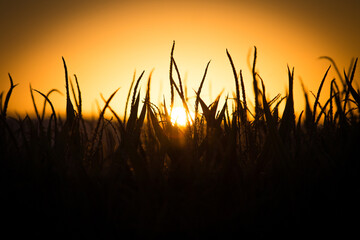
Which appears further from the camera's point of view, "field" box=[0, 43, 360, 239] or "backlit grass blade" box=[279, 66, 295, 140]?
"backlit grass blade" box=[279, 66, 295, 140]

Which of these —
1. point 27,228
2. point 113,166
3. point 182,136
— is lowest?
point 27,228

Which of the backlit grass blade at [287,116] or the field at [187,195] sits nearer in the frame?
the field at [187,195]

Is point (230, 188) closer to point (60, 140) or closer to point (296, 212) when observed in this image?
point (296, 212)

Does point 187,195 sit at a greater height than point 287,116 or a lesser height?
lesser

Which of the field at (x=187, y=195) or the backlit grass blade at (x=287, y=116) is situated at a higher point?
the backlit grass blade at (x=287, y=116)

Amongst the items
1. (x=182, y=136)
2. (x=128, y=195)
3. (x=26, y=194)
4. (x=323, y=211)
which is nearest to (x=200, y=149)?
(x=182, y=136)

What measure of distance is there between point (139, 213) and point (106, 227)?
0.25ft

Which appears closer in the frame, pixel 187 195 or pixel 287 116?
pixel 187 195

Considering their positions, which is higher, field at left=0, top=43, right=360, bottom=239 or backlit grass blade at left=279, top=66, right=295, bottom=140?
backlit grass blade at left=279, top=66, right=295, bottom=140

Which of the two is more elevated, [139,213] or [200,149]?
[200,149]

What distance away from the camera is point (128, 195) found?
0.73 metres

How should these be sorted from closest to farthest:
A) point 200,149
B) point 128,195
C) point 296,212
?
point 296,212 → point 128,195 → point 200,149

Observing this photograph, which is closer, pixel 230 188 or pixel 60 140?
pixel 230 188

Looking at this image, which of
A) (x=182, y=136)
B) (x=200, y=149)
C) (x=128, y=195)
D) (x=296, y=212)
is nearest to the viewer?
(x=296, y=212)
